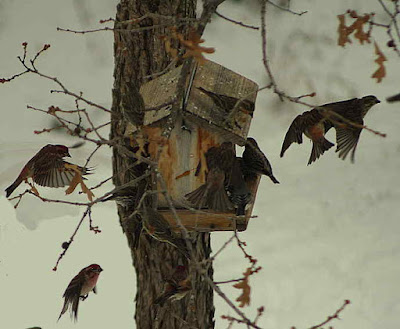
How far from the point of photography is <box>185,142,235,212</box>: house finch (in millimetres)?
2174

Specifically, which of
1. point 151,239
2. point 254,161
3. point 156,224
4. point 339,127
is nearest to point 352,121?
point 339,127

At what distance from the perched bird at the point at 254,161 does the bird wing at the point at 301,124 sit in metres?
0.07

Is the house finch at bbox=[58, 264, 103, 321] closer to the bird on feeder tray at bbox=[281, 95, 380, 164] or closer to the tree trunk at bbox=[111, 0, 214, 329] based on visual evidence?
the tree trunk at bbox=[111, 0, 214, 329]

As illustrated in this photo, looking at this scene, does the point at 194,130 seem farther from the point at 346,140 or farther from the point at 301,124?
the point at 346,140

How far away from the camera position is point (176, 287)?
8.72 feet

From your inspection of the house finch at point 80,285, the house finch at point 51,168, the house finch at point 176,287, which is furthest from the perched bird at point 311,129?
the house finch at point 80,285

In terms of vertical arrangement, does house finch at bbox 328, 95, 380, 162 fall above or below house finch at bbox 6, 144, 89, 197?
above

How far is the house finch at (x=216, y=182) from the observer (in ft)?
7.13

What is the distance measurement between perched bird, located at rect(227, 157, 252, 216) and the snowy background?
5.00ft

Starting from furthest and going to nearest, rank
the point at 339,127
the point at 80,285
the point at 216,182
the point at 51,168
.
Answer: the point at 80,285, the point at 51,168, the point at 339,127, the point at 216,182

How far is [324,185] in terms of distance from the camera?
3.92 metres

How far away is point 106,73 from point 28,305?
1.32 m

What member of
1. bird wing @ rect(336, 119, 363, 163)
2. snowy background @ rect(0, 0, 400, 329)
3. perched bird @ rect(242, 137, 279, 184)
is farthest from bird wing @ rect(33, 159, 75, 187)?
snowy background @ rect(0, 0, 400, 329)

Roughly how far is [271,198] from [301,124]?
1543 mm
